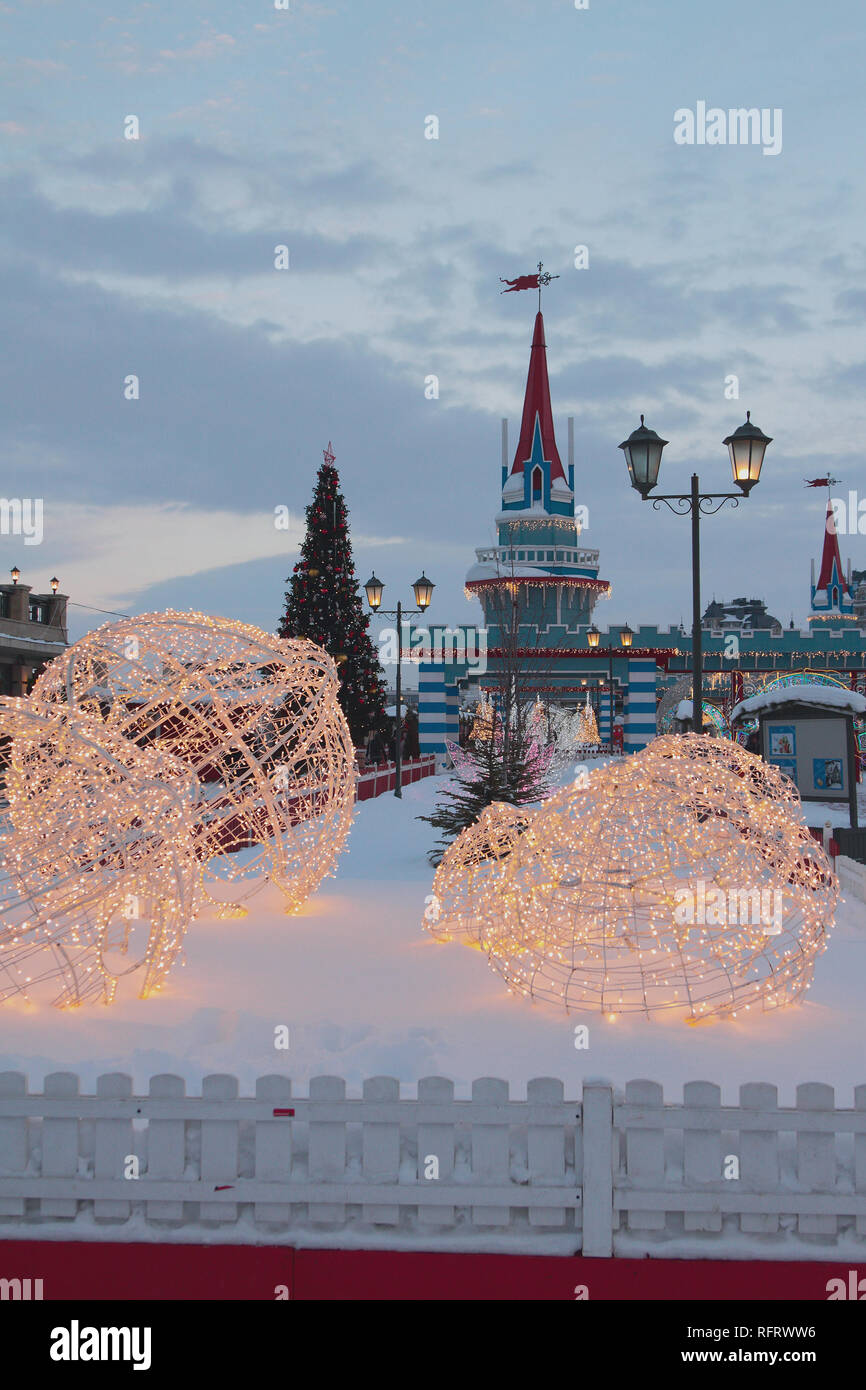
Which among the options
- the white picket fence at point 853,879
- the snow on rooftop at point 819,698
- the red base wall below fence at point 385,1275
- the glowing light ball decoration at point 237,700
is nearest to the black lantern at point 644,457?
the glowing light ball decoration at point 237,700

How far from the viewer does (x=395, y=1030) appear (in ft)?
20.5

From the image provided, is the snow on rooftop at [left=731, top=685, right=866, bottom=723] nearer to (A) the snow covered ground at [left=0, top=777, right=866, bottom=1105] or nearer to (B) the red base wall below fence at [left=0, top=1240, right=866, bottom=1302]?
(A) the snow covered ground at [left=0, top=777, right=866, bottom=1105]

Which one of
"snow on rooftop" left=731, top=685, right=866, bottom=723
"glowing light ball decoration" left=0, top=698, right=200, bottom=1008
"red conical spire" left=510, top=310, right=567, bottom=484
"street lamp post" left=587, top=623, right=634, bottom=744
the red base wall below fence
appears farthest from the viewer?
"red conical spire" left=510, top=310, right=567, bottom=484

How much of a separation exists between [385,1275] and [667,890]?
344cm

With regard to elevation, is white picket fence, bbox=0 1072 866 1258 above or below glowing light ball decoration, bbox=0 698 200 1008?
below

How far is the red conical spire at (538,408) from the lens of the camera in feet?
170

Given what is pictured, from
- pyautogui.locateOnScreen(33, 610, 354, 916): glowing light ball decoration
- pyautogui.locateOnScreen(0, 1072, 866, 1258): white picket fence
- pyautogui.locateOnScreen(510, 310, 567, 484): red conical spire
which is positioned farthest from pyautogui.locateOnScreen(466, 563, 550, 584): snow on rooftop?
pyautogui.locateOnScreen(0, 1072, 866, 1258): white picket fence

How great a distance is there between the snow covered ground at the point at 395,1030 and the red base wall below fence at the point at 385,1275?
120cm

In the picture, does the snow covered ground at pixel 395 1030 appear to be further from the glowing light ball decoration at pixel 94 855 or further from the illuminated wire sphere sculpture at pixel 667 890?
the glowing light ball decoration at pixel 94 855

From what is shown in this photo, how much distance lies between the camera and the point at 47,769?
8070 mm

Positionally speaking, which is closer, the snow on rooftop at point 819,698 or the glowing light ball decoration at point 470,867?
the glowing light ball decoration at point 470,867

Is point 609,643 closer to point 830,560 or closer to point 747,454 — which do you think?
point 747,454

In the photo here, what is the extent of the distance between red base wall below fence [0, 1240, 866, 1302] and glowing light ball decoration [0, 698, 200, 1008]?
2.33m

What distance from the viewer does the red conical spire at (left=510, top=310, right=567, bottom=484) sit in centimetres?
5169
